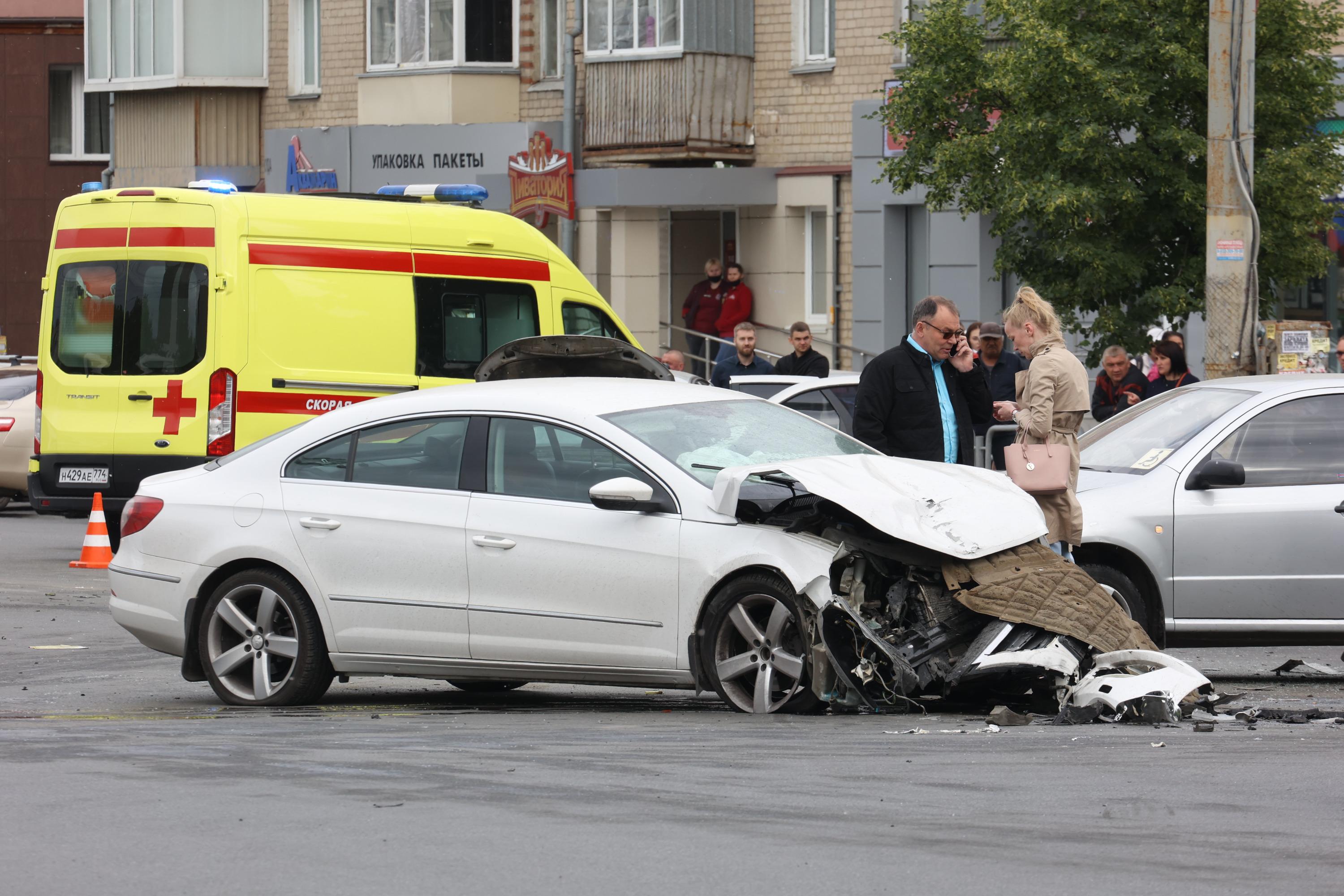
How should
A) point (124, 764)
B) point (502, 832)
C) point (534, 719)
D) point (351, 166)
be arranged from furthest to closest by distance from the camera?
1. point (351, 166)
2. point (534, 719)
3. point (124, 764)
4. point (502, 832)

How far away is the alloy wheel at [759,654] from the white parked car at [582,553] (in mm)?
11

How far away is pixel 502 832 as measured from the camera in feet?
19.9

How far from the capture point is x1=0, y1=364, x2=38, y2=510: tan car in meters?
21.9

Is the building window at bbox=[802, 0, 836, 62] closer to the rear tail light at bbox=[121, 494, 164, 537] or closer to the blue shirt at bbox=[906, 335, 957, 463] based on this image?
the blue shirt at bbox=[906, 335, 957, 463]

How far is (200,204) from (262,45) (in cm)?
2064

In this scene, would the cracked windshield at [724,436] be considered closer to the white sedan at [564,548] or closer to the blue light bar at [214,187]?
the white sedan at [564,548]

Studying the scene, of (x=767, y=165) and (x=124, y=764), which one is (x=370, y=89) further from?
(x=124, y=764)

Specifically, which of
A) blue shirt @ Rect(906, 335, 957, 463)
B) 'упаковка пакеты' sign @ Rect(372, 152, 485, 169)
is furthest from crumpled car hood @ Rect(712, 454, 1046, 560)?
'упаковка пакеты' sign @ Rect(372, 152, 485, 169)

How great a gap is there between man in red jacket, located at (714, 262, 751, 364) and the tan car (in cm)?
1043

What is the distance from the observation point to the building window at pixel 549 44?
106ft

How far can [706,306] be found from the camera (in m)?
29.8

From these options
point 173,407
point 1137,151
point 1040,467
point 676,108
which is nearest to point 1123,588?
point 1040,467

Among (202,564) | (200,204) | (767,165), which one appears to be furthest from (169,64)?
(202,564)

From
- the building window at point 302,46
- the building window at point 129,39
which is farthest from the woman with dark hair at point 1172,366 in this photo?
the building window at point 129,39
